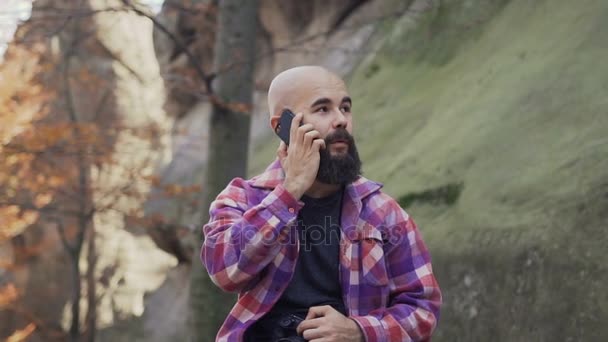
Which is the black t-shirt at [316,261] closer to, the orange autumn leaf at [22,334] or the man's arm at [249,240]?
the man's arm at [249,240]

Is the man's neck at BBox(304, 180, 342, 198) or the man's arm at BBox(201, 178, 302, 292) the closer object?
the man's arm at BBox(201, 178, 302, 292)

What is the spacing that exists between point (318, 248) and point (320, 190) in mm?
199

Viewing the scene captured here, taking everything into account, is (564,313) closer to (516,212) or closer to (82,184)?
(516,212)

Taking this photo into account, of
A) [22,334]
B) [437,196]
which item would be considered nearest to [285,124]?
[437,196]

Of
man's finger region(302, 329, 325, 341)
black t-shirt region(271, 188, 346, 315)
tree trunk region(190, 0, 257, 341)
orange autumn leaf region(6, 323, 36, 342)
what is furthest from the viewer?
orange autumn leaf region(6, 323, 36, 342)

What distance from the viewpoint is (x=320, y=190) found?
2.41 metres

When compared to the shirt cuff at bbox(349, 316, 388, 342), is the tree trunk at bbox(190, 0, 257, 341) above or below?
below

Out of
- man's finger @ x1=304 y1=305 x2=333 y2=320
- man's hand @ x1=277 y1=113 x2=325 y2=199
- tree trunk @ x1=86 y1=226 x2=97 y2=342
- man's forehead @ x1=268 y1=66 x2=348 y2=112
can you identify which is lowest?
tree trunk @ x1=86 y1=226 x2=97 y2=342

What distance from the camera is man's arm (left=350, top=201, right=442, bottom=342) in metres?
2.17

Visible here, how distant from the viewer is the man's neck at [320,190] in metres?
2.38

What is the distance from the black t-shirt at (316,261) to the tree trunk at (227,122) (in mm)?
2947

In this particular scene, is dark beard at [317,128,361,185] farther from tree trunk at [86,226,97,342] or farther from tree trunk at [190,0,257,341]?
tree trunk at [86,226,97,342]

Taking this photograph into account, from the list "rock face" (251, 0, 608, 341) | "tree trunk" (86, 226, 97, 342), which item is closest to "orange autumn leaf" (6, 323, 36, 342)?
"tree trunk" (86, 226, 97, 342)

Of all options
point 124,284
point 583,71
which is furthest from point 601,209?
point 124,284
